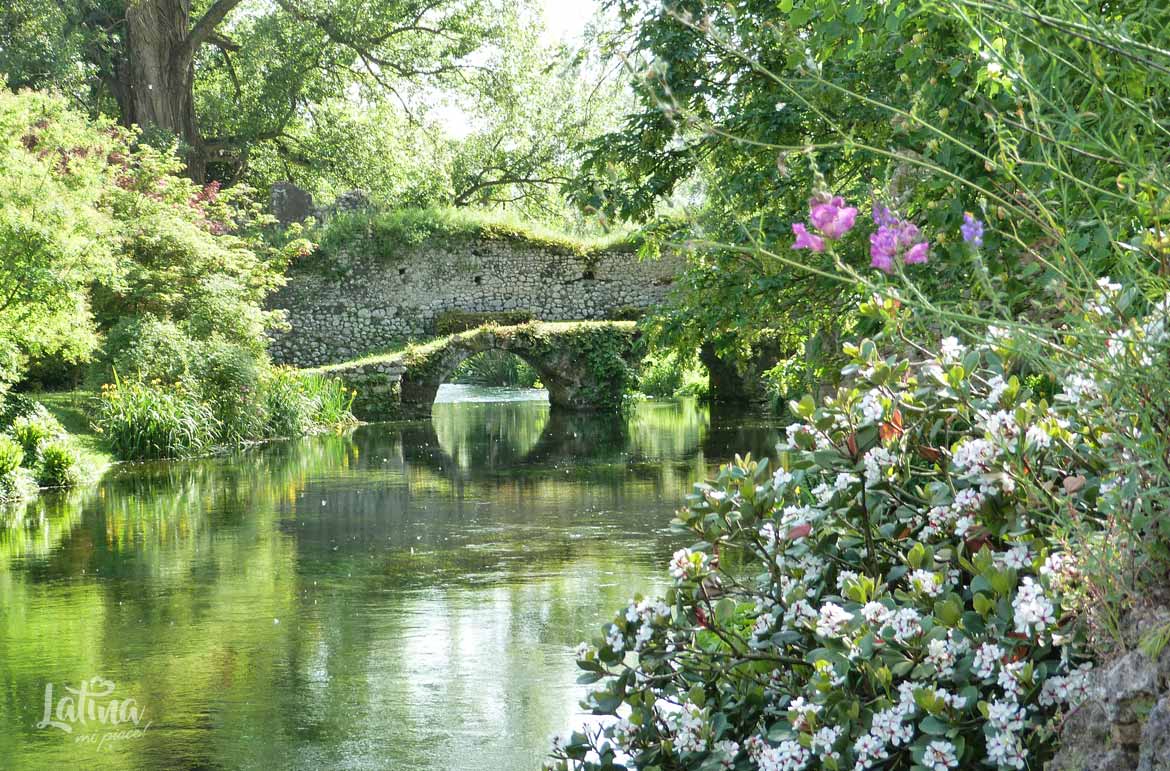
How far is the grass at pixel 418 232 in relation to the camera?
29.4 metres

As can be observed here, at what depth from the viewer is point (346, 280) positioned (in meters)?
29.6

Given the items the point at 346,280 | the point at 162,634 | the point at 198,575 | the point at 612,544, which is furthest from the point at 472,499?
the point at 346,280

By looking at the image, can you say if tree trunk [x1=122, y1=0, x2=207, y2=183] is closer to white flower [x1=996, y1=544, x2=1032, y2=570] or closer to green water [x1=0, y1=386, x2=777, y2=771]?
green water [x1=0, y1=386, x2=777, y2=771]

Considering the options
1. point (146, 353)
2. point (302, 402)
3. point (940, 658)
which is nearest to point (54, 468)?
point (146, 353)

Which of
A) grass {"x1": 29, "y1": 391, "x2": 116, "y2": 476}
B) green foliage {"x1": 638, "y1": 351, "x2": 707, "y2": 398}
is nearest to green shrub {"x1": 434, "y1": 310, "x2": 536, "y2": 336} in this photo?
green foliage {"x1": 638, "y1": 351, "x2": 707, "y2": 398}

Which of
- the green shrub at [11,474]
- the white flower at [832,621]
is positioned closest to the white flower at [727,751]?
the white flower at [832,621]

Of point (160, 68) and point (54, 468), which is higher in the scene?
point (160, 68)

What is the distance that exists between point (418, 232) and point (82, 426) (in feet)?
41.6

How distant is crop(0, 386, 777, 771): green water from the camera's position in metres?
5.09

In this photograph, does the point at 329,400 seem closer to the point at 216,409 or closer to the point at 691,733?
the point at 216,409

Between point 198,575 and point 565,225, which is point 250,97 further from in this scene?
point 198,575

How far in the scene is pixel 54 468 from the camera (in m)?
14.1

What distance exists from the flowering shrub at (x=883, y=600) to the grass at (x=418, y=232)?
25.6m

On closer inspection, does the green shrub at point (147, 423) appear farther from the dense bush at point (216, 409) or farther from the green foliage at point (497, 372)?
the green foliage at point (497, 372)
